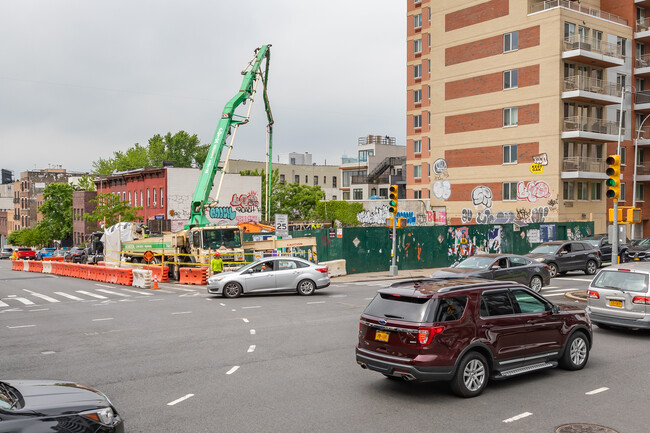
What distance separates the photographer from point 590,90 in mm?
44375

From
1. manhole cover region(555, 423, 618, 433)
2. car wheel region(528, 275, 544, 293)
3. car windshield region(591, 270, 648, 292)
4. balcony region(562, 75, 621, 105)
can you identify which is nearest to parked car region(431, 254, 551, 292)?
car wheel region(528, 275, 544, 293)

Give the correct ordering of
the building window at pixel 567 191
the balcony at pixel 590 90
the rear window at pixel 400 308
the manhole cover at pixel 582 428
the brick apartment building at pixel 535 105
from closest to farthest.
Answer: the manhole cover at pixel 582 428 → the rear window at pixel 400 308 → the balcony at pixel 590 90 → the brick apartment building at pixel 535 105 → the building window at pixel 567 191

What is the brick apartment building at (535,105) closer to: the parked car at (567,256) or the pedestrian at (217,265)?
the parked car at (567,256)

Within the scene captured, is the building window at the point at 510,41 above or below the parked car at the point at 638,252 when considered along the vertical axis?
above

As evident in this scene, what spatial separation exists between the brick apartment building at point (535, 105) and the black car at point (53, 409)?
41.6 m

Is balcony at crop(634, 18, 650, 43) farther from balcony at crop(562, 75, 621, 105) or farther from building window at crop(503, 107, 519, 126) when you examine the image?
building window at crop(503, 107, 519, 126)

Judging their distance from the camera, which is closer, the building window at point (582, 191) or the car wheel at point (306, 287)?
the car wheel at point (306, 287)

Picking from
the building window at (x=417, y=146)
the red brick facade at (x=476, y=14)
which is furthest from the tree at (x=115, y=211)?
the red brick facade at (x=476, y=14)

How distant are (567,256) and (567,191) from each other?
17.0m

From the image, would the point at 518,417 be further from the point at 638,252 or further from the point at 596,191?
the point at 596,191

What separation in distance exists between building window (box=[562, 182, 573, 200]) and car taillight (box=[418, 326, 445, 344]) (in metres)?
38.6

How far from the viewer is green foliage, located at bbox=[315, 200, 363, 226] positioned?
72.7 meters

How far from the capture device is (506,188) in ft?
152

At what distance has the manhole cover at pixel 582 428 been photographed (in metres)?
7.63
